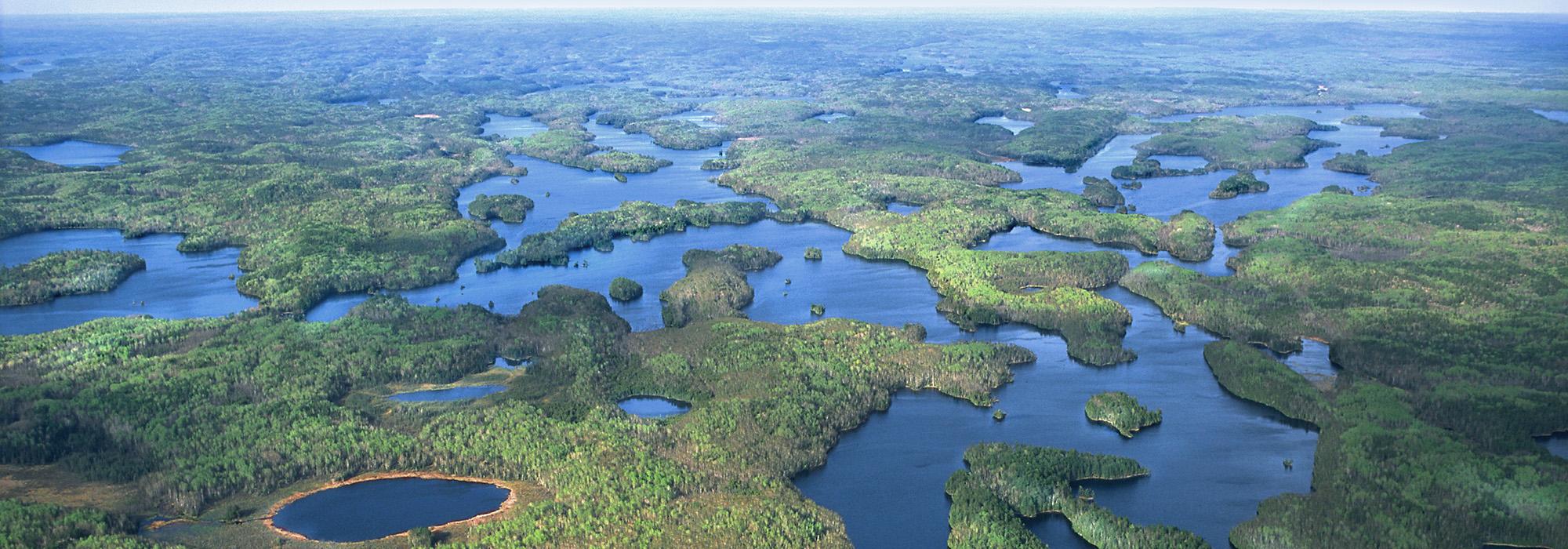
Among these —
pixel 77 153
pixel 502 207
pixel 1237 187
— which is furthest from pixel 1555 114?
pixel 77 153

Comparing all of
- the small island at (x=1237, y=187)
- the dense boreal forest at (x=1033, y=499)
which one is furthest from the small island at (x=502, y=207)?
the small island at (x=1237, y=187)

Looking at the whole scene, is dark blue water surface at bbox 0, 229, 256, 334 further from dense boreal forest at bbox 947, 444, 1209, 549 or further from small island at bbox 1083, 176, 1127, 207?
small island at bbox 1083, 176, 1127, 207

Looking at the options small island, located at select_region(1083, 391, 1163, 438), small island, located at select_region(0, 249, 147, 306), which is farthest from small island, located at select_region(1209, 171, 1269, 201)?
small island, located at select_region(0, 249, 147, 306)

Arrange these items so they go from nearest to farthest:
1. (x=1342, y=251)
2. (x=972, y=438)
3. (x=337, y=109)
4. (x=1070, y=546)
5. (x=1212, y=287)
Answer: (x=1070, y=546)
(x=972, y=438)
(x=1212, y=287)
(x=1342, y=251)
(x=337, y=109)

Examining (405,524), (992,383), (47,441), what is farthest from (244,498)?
(992,383)

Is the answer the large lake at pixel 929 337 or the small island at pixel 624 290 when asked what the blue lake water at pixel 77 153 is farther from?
the small island at pixel 624 290

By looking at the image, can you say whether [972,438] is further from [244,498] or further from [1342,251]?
[1342,251]

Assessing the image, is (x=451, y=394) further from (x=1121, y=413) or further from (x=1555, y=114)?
(x=1555, y=114)
